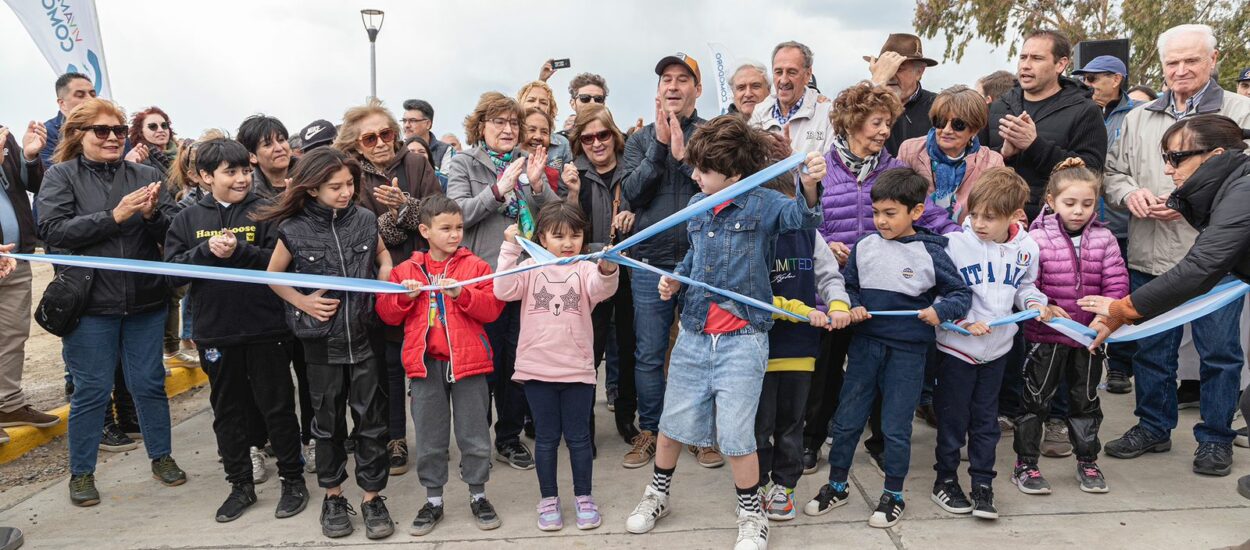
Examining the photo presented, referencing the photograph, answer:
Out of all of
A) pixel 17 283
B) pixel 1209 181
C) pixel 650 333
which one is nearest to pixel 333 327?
pixel 650 333

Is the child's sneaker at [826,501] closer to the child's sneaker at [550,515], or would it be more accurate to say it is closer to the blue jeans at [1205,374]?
the child's sneaker at [550,515]

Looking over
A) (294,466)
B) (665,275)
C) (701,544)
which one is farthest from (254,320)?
(701,544)

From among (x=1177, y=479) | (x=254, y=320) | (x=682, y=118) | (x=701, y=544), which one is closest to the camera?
(x=701, y=544)

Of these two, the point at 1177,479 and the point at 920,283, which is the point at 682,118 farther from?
the point at 1177,479

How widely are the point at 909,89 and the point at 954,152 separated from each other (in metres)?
1.17

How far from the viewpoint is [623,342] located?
489cm

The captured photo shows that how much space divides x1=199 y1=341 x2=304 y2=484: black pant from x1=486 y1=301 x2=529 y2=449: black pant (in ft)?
3.53

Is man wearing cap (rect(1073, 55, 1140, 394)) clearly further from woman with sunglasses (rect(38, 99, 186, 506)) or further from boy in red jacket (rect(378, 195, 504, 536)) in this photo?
woman with sunglasses (rect(38, 99, 186, 506))

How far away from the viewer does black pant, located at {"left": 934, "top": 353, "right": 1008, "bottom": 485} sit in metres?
3.83

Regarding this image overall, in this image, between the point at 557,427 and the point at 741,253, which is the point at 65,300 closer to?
the point at 557,427

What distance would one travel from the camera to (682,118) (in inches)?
183

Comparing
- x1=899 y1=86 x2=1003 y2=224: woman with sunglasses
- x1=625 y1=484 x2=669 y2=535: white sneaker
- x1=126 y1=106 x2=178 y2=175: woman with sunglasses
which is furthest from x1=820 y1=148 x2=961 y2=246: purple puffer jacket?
x1=126 y1=106 x2=178 y2=175: woman with sunglasses

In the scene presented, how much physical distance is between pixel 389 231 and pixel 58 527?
7.07ft

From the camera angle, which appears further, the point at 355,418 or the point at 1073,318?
the point at 1073,318
